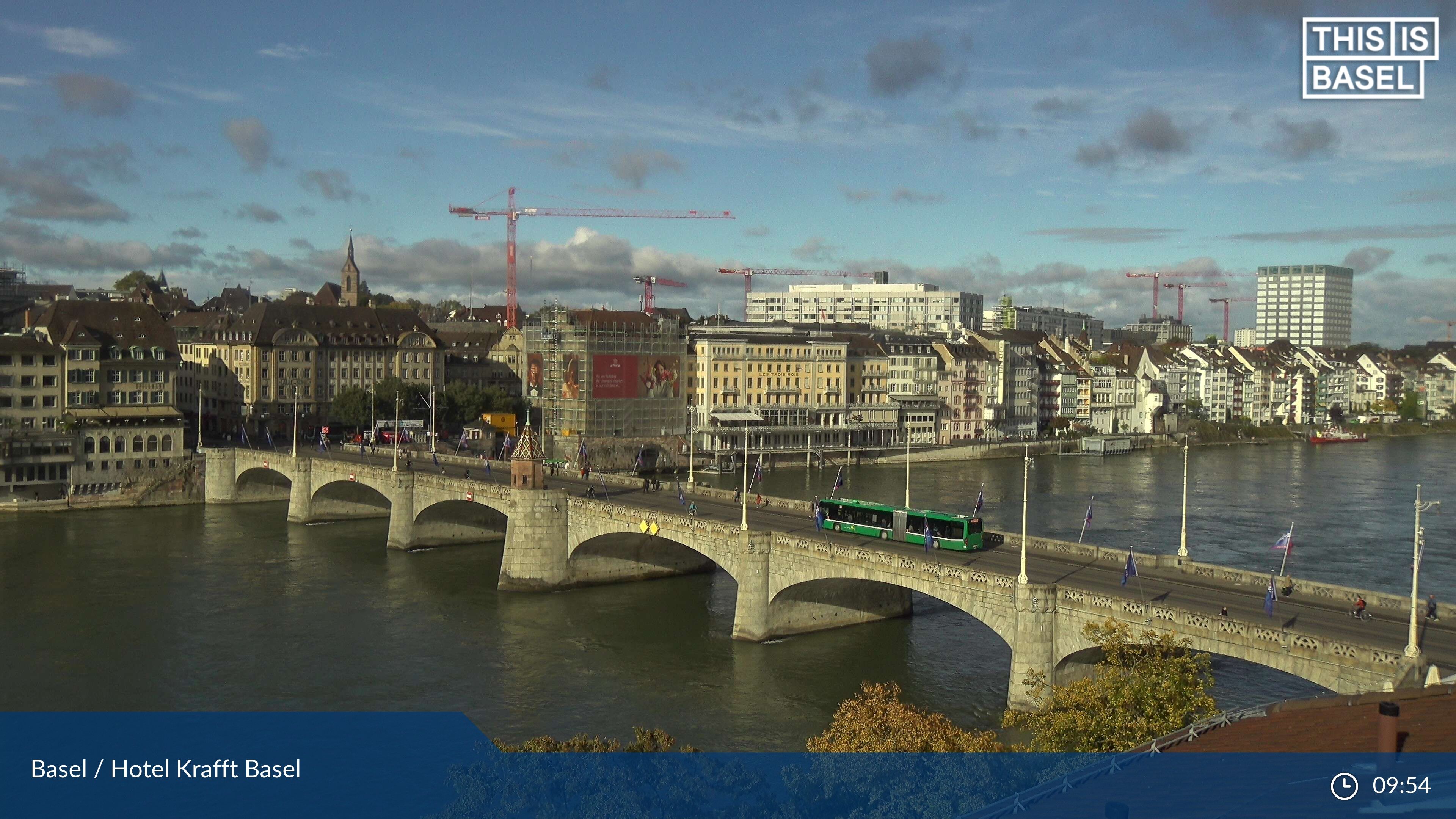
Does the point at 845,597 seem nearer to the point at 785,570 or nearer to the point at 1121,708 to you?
the point at 785,570

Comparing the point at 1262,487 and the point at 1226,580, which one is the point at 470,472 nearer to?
the point at 1226,580

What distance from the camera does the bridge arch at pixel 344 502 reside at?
3243 inches

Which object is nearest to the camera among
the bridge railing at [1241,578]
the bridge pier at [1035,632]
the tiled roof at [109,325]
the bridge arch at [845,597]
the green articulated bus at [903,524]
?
the bridge pier at [1035,632]

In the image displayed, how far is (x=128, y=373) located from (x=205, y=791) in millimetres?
74635

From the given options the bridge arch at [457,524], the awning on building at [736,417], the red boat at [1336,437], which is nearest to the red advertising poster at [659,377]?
the awning on building at [736,417]

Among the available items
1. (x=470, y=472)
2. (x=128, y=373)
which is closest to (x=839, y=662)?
(x=470, y=472)

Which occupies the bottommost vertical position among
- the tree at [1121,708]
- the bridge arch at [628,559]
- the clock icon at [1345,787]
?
the bridge arch at [628,559]

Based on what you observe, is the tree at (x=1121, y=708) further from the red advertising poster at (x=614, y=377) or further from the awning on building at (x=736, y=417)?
the awning on building at (x=736, y=417)

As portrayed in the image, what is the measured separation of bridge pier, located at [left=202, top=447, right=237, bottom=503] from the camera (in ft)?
303

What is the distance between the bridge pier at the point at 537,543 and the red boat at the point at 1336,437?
523 ft

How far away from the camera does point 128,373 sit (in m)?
100
